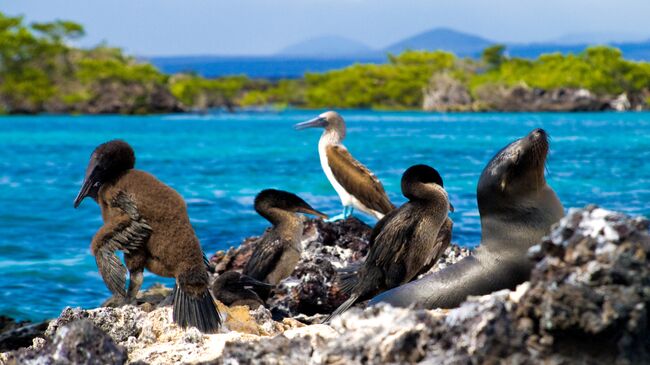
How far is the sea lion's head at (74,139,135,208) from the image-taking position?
5.48 m

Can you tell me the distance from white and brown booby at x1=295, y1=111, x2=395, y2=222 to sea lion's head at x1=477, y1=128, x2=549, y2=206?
4515 millimetres

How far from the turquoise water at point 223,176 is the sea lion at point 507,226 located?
13.1ft

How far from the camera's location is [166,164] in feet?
103

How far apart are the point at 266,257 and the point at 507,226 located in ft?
9.98

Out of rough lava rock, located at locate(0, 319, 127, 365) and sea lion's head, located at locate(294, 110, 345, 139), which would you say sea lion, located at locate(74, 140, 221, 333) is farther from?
sea lion's head, located at locate(294, 110, 345, 139)

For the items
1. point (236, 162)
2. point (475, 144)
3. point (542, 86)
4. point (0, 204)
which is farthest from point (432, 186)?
point (542, 86)

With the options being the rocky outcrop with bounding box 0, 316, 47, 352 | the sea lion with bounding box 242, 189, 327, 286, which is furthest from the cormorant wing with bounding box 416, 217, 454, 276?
the rocky outcrop with bounding box 0, 316, 47, 352

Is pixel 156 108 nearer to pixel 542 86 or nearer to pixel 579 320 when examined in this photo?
pixel 542 86

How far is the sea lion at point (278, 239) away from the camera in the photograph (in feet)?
24.4

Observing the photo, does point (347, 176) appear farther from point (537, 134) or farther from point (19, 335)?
point (537, 134)

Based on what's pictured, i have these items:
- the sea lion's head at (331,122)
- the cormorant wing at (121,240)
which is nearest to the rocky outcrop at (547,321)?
the cormorant wing at (121,240)

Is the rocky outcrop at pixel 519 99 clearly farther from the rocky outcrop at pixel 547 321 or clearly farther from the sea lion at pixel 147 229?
the rocky outcrop at pixel 547 321

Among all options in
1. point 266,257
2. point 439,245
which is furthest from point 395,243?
point 266,257

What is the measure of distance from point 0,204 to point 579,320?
62.5 feet
